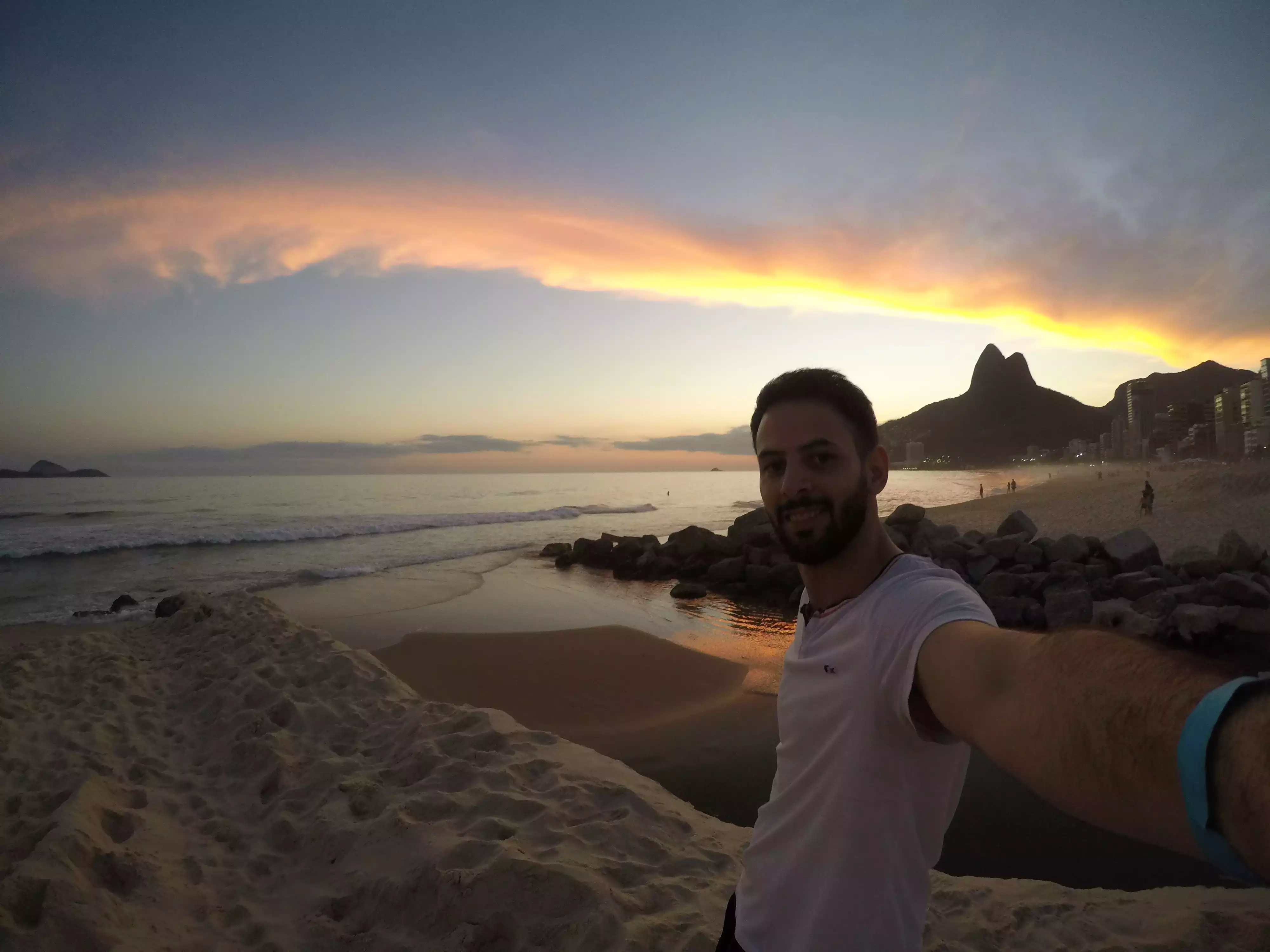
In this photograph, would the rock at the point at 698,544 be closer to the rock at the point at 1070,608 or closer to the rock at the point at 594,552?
the rock at the point at 594,552

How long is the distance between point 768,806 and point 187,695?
6859mm

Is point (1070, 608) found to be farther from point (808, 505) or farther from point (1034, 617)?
point (808, 505)

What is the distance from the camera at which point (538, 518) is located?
116ft

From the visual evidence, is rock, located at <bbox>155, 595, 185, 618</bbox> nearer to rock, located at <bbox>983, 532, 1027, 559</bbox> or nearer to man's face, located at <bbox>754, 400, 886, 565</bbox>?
man's face, located at <bbox>754, 400, 886, 565</bbox>

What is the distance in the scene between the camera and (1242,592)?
8.64 metres

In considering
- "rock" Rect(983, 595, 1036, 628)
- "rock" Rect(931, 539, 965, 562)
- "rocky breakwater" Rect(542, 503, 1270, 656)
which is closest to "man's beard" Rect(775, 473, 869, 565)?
"rocky breakwater" Rect(542, 503, 1270, 656)

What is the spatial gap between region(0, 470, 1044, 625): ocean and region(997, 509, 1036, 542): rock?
14.3 m

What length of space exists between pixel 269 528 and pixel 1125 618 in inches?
1119

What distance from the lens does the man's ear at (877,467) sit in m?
1.86

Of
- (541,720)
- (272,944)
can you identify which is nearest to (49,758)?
(272,944)

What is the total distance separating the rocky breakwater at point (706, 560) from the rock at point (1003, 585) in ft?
11.1

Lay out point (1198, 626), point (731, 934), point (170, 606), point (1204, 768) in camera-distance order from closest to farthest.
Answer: point (1204, 768), point (731, 934), point (1198, 626), point (170, 606)

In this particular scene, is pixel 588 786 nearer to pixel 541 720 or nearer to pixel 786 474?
pixel 541 720

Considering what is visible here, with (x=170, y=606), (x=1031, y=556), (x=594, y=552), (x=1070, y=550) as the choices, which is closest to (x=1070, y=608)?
(x=1031, y=556)
